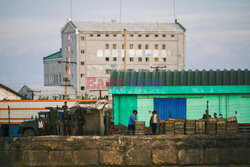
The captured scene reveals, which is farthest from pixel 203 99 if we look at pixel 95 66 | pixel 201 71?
pixel 95 66

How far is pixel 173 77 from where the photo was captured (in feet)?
Result: 94.9

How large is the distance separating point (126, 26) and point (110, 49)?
27.3ft

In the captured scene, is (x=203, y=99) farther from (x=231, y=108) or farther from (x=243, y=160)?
(x=243, y=160)

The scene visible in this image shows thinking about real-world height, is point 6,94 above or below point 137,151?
below

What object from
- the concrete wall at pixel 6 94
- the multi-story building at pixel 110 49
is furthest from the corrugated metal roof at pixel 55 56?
the concrete wall at pixel 6 94

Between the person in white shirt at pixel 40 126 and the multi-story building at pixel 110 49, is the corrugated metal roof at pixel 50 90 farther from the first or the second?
the person in white shirt at pixel 40 126

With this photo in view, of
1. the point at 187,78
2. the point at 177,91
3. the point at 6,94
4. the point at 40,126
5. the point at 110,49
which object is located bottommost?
the point at 40,126

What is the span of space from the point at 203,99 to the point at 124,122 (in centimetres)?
575

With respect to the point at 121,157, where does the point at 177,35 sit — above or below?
above

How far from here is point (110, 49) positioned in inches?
4636

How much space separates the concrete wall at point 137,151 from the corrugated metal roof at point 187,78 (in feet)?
73.5

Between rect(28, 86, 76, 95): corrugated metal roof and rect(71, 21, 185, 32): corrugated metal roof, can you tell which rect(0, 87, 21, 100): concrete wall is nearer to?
rect(28, 86, 76, 95): corrugated metal roof

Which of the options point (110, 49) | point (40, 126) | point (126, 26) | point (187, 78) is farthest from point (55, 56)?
point (40, 126)

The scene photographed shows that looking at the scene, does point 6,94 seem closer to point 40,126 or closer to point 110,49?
point 40,126
